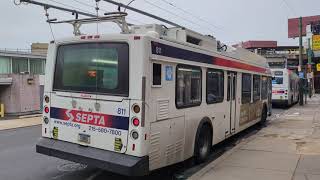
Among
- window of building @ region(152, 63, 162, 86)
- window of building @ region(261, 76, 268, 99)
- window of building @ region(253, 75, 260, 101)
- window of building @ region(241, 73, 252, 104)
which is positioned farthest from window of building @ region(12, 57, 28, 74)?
window of building @ region(152, 63, 162, 86)

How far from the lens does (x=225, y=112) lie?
1097cm

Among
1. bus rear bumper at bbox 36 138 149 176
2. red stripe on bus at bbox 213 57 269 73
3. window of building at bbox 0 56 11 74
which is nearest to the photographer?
bus rear bumper at bbox 36 138 149 176

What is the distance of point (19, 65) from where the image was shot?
2875 cm

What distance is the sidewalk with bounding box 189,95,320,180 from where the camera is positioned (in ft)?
26.0

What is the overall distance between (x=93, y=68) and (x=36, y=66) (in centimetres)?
2376

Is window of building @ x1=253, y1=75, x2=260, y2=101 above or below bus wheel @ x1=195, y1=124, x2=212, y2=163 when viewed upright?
above

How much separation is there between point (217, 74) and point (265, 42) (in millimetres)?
85277

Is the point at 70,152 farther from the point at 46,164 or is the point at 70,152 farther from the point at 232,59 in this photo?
the point at 232,59

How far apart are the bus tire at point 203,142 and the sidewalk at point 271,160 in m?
0.37

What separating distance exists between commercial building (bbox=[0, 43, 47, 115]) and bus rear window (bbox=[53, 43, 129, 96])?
1831 cm

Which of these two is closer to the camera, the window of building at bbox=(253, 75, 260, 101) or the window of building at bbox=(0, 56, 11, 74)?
the window of building at bbox=(253, 75, 260, 101)

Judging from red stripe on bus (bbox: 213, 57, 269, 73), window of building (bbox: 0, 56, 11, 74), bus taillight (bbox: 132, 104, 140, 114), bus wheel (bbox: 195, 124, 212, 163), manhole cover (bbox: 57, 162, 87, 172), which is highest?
window of building (bbox: 0, 56, 11, 74)

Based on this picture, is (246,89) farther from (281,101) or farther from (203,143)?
(281,101)

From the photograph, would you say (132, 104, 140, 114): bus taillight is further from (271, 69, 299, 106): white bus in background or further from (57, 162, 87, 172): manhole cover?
(271, 69, 299, 106): white bus in background
